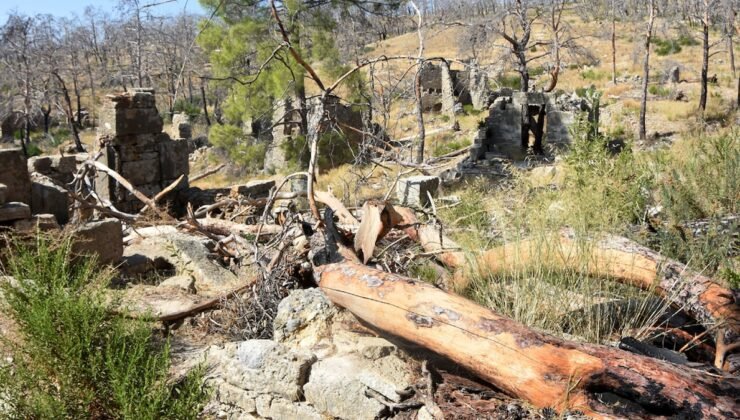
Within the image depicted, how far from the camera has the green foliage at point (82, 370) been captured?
2.91 m

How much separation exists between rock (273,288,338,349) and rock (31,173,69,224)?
20.6 feet

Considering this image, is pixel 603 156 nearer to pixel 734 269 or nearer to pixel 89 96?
pixel 734 269

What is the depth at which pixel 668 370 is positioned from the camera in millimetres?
2609

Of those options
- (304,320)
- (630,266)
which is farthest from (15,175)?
(630,266)

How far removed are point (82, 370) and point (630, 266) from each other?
119 inches

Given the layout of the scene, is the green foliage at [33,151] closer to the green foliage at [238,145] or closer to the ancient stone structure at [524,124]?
the green foliage at [238,145]

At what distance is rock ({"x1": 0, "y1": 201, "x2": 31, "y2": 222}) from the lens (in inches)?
239

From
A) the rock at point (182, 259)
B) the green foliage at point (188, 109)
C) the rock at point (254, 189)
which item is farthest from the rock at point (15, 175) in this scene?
the green foliage at point (188, 109)

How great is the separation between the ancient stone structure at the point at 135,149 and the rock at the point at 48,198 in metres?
2.39

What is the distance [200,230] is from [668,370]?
4.61 meters

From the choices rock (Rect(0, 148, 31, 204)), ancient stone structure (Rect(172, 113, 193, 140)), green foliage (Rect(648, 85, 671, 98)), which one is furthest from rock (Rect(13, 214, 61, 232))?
green foliage (Rect(648, 85, 671, 98))

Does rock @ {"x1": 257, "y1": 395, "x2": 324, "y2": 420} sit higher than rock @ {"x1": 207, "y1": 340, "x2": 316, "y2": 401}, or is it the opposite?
rock @ {"x1": 207, "y1": 340, "x2": 316, "y2": 401}

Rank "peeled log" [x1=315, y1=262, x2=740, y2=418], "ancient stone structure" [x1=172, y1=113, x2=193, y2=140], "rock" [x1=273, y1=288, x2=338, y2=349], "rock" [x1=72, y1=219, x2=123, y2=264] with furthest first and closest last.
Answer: "ancient stone structure" [x1=172, y1=113, x2=193, y2=140], "rock" [x1=72, y1=219, x2=123, y2=264], "rock" [x1=273, y1=288, x2=338, y2=349], "peeled log" [x1=315, y1=262, x2=740, y2=418]

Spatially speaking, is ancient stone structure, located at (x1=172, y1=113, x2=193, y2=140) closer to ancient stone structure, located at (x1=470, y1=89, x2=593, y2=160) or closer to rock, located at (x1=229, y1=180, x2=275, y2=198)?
ancient stone structure, located at (x1=470, y1=89, x2=593, y2=160)
